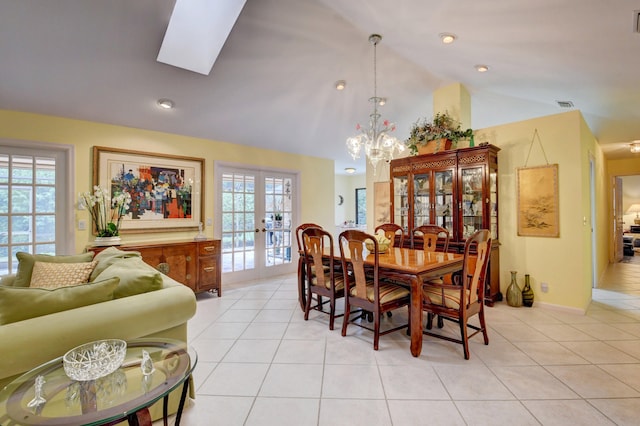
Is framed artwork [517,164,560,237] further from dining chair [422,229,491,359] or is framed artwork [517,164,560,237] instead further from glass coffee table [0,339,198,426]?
glass coffee table [0,339,198,426]

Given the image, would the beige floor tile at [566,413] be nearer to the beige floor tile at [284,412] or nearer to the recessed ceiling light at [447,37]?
the beige floor tile at [284,412]

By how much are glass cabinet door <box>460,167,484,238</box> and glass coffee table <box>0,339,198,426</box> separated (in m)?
3.58

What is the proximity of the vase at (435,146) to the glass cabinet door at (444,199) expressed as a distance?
0.31m

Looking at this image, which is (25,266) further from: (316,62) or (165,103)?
(316,62)

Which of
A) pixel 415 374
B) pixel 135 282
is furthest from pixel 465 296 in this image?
pixel 135 282

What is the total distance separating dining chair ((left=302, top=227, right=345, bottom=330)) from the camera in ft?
9.62

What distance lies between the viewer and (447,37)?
264 centimetres

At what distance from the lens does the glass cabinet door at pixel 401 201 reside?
4402 mm

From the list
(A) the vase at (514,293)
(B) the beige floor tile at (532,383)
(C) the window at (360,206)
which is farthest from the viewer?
(C) the window at (360,206)

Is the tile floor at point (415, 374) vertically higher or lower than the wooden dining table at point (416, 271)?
lower

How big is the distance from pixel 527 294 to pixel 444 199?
1.52m

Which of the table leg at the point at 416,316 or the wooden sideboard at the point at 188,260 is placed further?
the wooden sideboard at the point at 188,260

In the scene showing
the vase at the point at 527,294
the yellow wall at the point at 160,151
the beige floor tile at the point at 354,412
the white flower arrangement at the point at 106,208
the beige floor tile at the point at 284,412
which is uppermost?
the yellow wall at the point at 160,151

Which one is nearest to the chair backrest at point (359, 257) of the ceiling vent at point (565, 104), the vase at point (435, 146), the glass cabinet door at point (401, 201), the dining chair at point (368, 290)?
the dining chair at point (368, 290)
